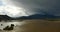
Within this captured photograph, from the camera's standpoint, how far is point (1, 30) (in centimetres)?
102

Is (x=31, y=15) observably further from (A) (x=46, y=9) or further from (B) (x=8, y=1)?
(B) (x=8, y=1)

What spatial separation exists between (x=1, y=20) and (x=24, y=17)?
0.26 m

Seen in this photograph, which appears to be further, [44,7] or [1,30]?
[44,7]

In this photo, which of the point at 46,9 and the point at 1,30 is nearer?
the point at 1,30

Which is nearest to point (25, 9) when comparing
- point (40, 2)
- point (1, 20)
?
point (40, 2)

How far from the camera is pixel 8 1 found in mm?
1385

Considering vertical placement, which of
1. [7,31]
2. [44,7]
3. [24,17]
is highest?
[44,7]

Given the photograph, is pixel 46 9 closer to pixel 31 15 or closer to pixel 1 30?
pixel 31 15

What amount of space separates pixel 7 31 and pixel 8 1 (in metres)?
0.48

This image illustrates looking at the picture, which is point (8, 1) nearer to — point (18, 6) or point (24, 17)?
point (18, 6)

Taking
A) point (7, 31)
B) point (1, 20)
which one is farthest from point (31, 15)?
point (7, 31)

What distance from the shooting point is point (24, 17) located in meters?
1.41

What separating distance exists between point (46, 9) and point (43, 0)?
4.1 inches

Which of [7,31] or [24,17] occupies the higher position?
[24,17]
